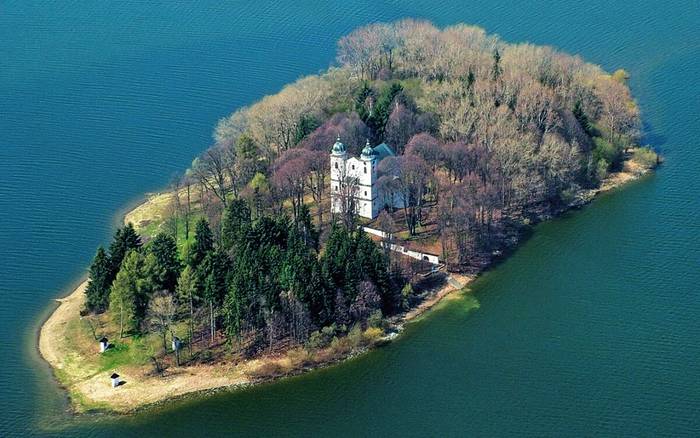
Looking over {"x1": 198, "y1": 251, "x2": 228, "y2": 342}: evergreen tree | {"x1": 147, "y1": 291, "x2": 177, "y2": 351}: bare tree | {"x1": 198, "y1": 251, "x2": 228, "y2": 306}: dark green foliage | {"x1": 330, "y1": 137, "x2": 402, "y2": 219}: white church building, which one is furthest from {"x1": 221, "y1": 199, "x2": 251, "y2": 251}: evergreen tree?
{"x1": 330, "y1": 137, "x2": 402, "y2": 219}: white church building

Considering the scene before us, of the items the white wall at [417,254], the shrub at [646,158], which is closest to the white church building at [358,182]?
the white wall at [417,254]

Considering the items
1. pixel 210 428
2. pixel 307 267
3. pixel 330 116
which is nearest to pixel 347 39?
pixel 330 116

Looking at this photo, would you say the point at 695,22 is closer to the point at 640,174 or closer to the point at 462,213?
the point at 640,174

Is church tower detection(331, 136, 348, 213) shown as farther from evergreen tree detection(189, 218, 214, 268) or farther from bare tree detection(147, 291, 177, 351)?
bare tree detection(147, 291, 177, 351)

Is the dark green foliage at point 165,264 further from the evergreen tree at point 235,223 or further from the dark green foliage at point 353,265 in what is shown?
the dark green foliage at point 353,265

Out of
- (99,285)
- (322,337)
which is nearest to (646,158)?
(322,337)
